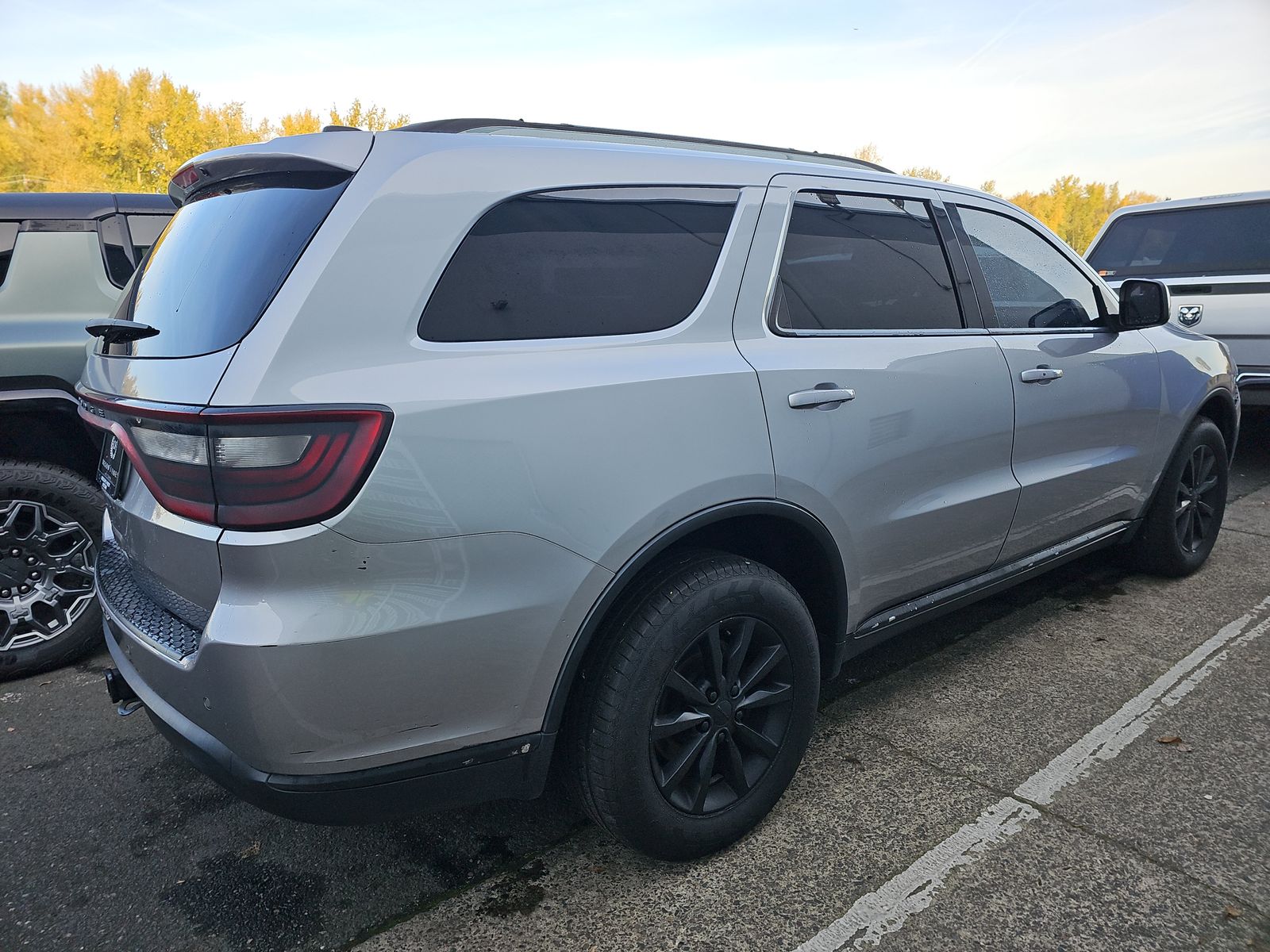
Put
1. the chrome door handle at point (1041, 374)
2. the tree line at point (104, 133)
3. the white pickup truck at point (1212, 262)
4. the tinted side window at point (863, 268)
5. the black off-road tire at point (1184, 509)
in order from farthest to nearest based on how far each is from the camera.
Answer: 1. the tree line at point (104, 133)
2. the white pickup truck at point (1212, 262)
3. the black off-road tire at point (1184, 509)
4. the chrome door handle at point (1041, 374)
5. the tinted side window at point (863, 268)

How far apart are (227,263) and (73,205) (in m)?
2.58

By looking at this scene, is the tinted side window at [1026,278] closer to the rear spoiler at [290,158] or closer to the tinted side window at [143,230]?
the rear spoiler at [290,158]

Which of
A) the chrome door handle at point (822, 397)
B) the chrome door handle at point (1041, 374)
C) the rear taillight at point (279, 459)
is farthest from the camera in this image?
the chrome door handle at point (1041, 374)

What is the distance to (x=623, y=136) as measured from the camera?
2529 mm

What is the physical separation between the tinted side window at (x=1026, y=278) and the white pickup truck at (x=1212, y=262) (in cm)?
337

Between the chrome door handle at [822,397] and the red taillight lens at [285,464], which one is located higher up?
the red taillight lens at [285,464]

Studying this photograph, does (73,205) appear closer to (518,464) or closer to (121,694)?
(121,694)

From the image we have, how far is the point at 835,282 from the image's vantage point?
2615 millimetres

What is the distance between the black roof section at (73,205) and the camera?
3.77 meters

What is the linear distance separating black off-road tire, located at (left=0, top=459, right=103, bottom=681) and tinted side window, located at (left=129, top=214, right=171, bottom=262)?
105cm

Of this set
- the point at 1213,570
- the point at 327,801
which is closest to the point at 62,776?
the point at 327,801

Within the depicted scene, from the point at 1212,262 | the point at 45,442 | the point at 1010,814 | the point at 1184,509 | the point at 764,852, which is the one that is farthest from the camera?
the point at 1212,262

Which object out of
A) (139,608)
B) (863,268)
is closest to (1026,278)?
(863,268)

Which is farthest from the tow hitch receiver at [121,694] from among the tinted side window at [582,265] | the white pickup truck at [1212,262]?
the white pickup truck at [1212,262]
